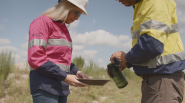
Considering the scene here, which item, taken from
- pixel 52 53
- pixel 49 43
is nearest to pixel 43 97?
pixel 52 53

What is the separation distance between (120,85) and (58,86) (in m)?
1.01

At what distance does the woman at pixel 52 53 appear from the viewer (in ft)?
5.62

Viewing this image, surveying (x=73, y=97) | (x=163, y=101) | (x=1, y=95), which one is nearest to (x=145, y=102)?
(x=163, y=101)

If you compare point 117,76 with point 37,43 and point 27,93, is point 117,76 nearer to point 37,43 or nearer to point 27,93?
point 37,43

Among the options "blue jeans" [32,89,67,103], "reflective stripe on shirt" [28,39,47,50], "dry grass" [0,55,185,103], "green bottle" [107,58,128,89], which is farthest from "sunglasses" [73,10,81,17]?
"dry grass" [0,55,185,103]

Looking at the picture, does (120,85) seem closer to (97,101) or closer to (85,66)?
(97,101)

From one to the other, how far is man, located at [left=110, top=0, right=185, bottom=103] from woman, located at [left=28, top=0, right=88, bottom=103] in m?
0.70

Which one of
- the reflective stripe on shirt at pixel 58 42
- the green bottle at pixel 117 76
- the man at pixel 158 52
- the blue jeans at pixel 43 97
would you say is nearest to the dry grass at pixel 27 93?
the green bottle at pixel 117 76

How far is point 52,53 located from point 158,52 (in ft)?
3.59

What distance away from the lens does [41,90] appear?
1.75 meters

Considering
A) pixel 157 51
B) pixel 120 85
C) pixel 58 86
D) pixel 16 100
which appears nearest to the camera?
pixel 157 51

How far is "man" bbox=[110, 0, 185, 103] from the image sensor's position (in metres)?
1.54

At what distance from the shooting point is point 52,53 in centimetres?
186

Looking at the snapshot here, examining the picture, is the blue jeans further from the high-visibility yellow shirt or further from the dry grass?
the dry grass
